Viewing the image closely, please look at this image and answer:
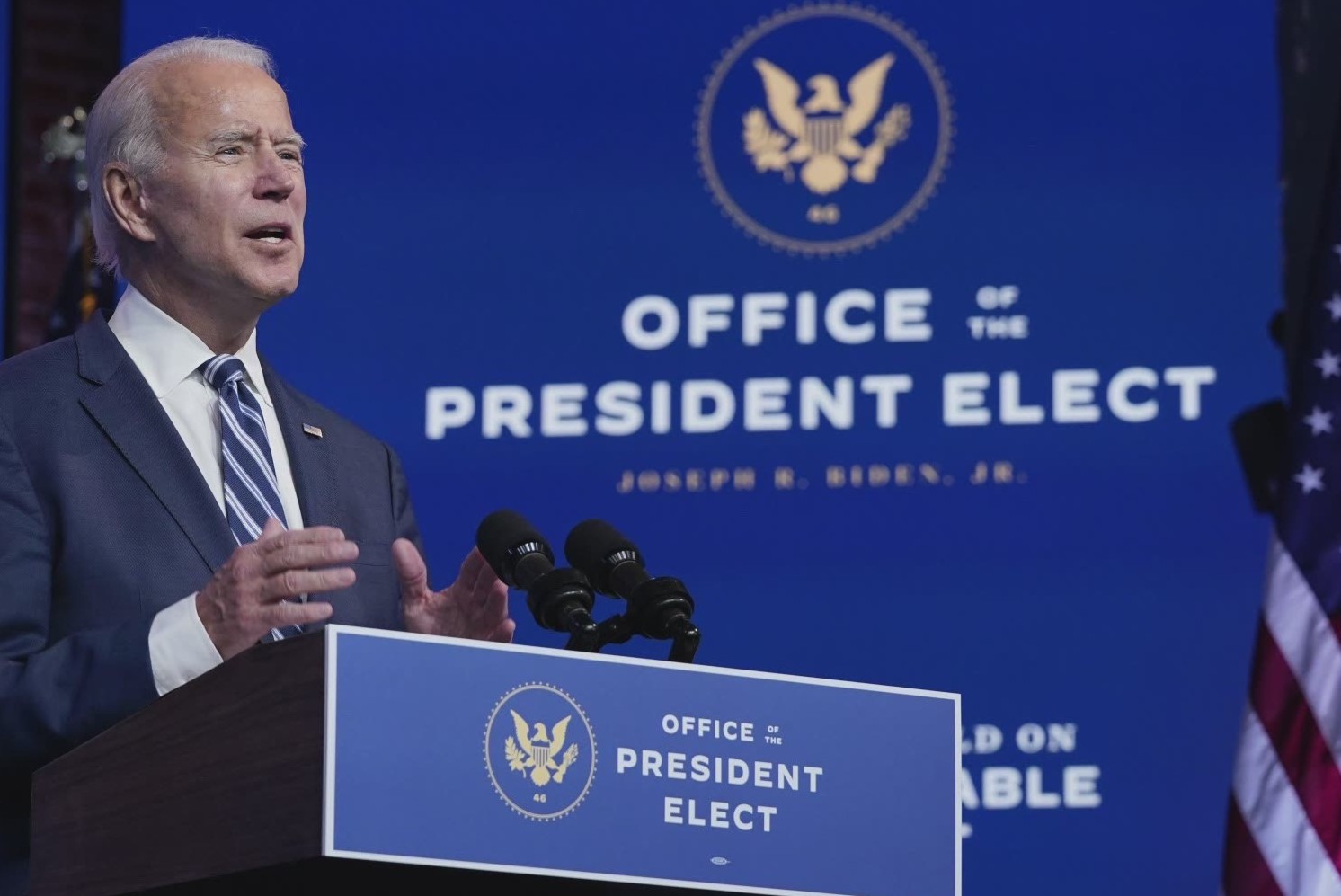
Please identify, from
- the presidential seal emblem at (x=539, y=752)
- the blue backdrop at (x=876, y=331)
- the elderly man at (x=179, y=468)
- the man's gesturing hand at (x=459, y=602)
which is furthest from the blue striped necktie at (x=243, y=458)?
the blue backdrop at (x=876, y=331)

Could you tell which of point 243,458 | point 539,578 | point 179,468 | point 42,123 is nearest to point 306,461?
point 243,458

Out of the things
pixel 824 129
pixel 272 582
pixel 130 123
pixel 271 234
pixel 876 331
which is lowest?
pixel 272 582

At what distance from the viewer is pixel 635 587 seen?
2133 mm

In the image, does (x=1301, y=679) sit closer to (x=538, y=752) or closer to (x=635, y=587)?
(x=635, y=587)

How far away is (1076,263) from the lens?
4652 millimetres

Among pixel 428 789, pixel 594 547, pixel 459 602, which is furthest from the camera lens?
pixel 459 602

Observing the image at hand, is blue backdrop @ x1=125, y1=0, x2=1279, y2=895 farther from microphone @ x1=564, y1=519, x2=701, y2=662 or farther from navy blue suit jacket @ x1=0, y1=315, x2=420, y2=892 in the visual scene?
microphone @ x1=564, y1=519, x2=701, y2=662

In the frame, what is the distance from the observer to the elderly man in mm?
2074

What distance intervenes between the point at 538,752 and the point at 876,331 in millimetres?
2984

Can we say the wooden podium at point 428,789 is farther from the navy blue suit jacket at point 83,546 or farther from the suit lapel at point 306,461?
the suit lapel at point 306,461

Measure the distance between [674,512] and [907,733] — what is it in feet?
9.00

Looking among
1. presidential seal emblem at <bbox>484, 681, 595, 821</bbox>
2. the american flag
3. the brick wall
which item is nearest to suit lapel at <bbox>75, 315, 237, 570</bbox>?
presidential seal emblem at <bbox>484, 681, 595, 821</bbox>

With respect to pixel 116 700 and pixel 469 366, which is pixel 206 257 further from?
pixel 469 366

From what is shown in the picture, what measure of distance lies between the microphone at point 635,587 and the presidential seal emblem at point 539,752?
260mm
